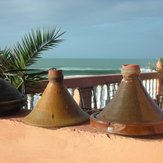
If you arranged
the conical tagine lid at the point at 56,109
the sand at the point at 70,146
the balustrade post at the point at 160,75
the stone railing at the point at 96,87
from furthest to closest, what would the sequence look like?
the balustrade post at the point at 160,75, the stone railing at the point at 96,87, the conical tagine lid at the point at 56,109, the sand at the point at 70,146

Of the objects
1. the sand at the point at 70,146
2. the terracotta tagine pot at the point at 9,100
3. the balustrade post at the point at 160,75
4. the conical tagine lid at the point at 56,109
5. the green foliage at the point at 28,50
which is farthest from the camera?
the balustrade post at the point at 160,75

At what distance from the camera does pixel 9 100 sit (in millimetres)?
2004

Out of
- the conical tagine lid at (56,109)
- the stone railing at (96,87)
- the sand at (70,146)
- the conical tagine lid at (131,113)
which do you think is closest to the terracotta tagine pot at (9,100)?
the sand at (70,146)

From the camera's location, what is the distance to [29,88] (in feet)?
9.90

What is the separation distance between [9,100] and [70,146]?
49 cm

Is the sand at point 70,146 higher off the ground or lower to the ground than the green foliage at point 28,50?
lower

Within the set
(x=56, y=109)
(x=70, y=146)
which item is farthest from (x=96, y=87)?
(x=70, y=146)

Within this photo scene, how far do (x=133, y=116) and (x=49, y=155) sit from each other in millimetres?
423

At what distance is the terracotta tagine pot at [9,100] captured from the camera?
199 cm

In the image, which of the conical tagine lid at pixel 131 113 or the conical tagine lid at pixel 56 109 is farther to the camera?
the conical tagine lid at pixel 56 109

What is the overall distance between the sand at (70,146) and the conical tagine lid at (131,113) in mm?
34

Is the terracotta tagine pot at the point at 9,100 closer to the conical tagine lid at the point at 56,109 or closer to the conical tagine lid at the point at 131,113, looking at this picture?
the conical tagine lid at the point at 56,109

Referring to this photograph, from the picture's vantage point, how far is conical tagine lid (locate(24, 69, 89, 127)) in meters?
1.77

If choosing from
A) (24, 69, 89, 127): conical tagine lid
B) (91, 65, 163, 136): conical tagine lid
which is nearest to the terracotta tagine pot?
(24, 69, 89, 127): conical tagine lid
